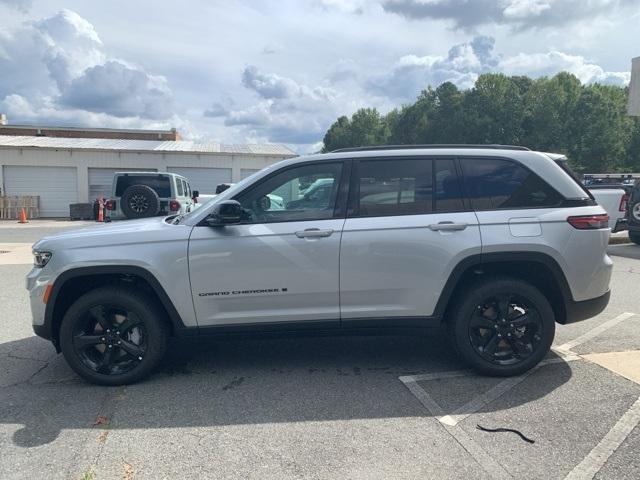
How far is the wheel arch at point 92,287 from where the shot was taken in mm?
3893

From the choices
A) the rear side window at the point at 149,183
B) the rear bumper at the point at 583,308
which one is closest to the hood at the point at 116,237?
the rear bumper at the point at 583,308

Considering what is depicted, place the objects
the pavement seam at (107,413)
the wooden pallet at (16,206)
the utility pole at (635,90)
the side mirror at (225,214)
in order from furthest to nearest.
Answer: the wooden pallet at (16,206) → the utility pole at (635,90) → the side mirror at (225,214) → the pavement seam at (107,413)

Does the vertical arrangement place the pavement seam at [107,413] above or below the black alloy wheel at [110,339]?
below

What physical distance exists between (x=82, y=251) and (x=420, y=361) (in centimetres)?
300

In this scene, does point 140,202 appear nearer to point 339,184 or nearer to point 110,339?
point 110,339

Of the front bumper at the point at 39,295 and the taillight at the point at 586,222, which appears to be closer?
the front bumper at the point at 39,295

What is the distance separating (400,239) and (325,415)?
1424mm

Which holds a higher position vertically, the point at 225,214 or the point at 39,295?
the point at 225,214

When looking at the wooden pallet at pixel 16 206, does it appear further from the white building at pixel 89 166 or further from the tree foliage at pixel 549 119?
the tree foliage at pixel 549 119

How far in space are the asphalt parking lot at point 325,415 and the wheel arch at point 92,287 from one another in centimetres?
51

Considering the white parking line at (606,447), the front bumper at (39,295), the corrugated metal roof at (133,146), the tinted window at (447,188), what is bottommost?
the white parking line at (606,447)

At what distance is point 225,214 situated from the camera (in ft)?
12.6

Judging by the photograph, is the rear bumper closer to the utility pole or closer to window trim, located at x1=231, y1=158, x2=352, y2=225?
window trim, located at x1=231, y1=158, x2=352, y2=225

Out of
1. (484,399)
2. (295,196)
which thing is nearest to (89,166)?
(295,196)
